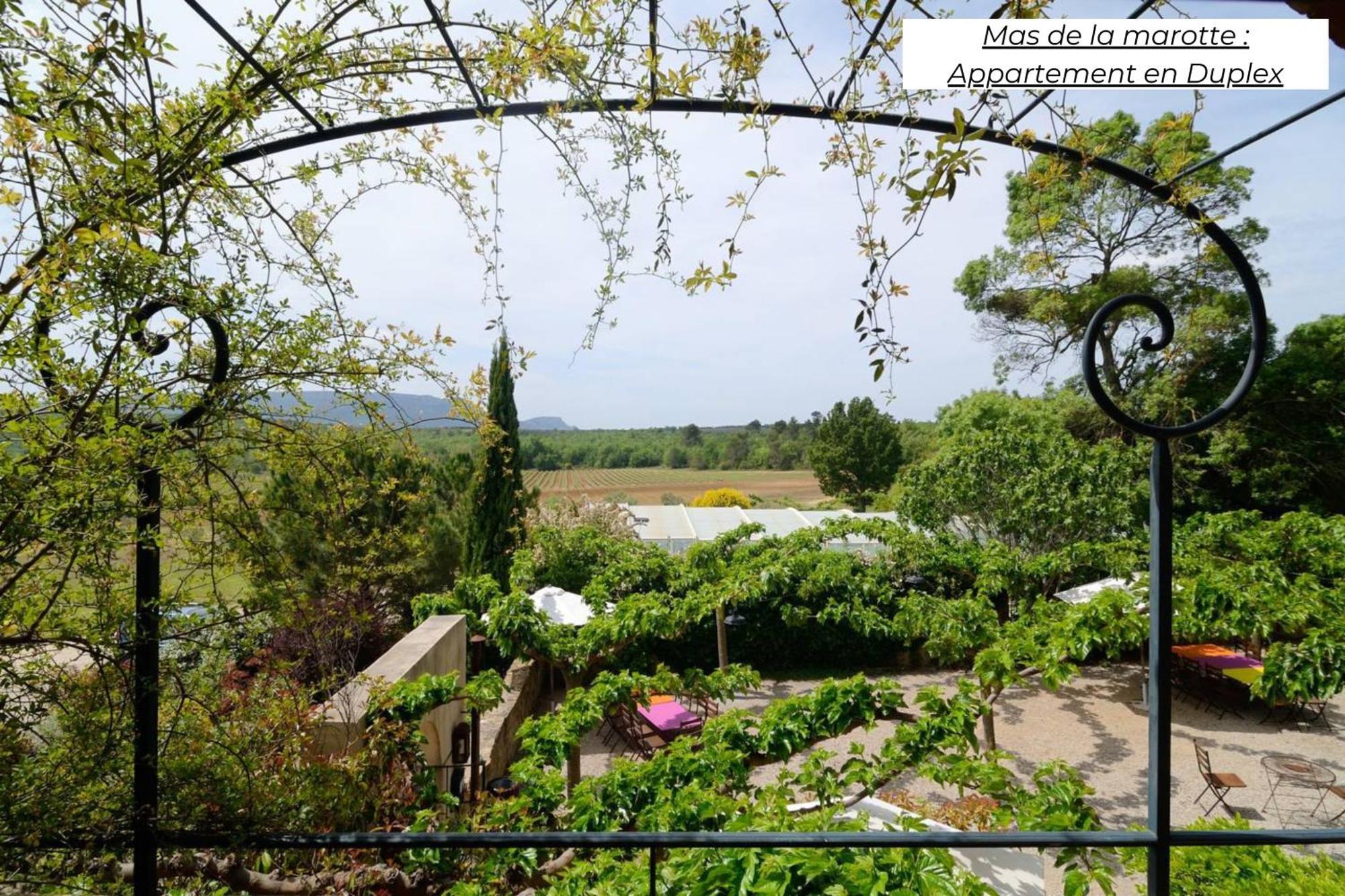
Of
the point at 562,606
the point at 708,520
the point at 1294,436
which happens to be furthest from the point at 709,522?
the point at 1294,436

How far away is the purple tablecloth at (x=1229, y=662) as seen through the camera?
7.64 meters

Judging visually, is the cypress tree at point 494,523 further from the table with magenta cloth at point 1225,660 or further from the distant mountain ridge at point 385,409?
the table with magenta cloth at point 1225,660

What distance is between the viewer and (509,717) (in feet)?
21.2

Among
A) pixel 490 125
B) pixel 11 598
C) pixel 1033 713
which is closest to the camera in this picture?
pixel 11 598

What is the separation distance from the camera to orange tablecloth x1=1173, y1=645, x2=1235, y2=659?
801 cm

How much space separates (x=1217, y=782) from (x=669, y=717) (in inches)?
189

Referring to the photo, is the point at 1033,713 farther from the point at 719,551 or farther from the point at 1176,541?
the point at 719,551

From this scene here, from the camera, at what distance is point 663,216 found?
1.41m

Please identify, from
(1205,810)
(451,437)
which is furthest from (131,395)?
(1205,810)

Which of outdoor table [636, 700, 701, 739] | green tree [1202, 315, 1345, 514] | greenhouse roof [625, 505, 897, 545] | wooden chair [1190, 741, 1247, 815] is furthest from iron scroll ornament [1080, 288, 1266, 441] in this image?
green tree [1202, 315, 1345, 514]

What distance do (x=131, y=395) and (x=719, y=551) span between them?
27.4ft

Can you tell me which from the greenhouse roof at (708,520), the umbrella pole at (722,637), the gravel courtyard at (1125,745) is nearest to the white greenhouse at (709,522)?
the greenhouse roof at (708,520)

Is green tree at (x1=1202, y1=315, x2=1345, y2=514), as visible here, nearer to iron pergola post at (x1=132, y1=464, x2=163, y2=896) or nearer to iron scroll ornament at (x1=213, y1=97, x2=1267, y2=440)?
iron scroll ornament at (x1=213, y1=97, x2=1267, y2=440)

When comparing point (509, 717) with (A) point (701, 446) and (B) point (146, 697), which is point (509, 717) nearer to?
(B) point (146, 697)
